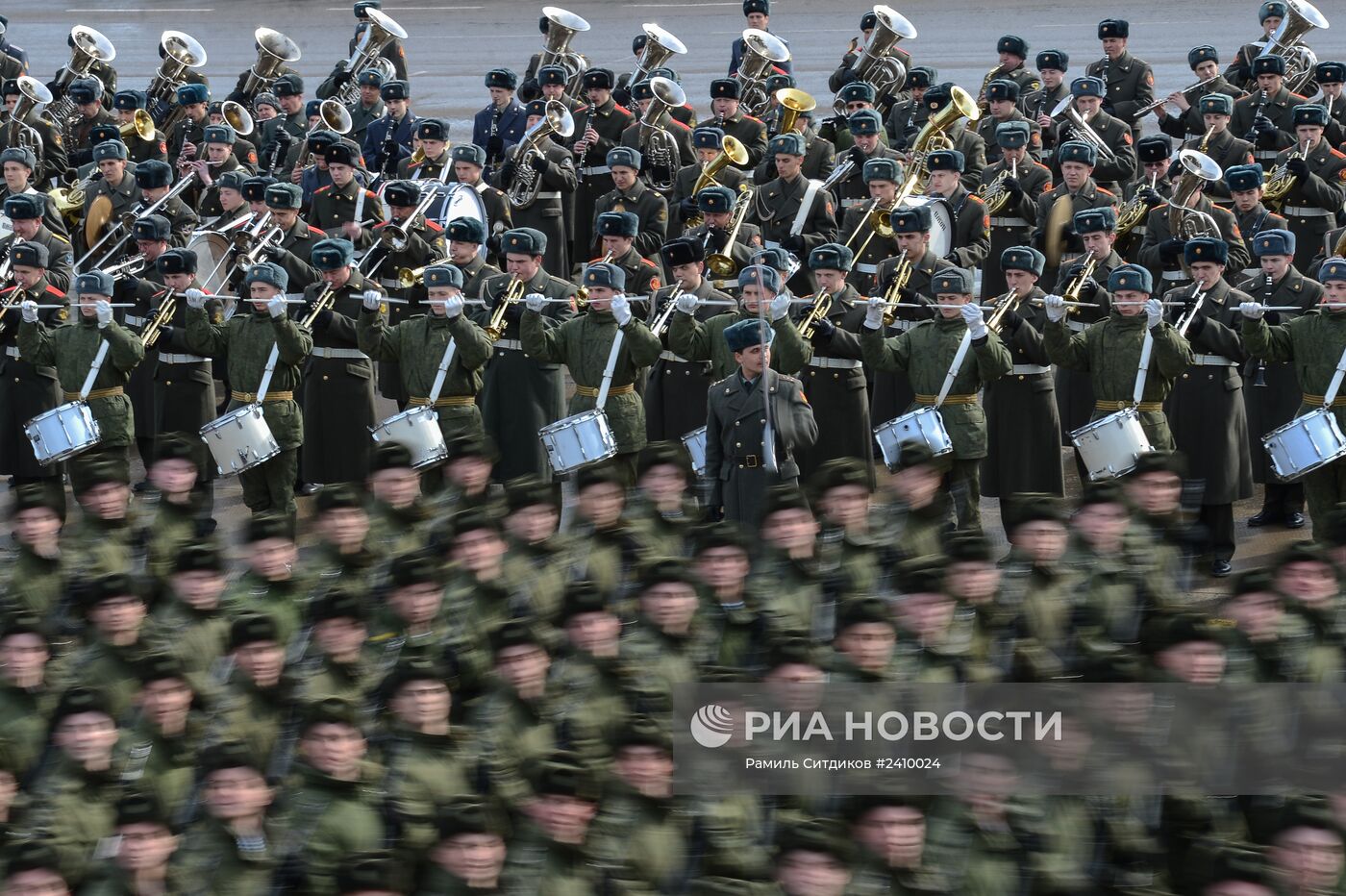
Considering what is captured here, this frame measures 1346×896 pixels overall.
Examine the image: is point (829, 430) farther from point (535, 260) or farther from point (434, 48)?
point (434, 48)

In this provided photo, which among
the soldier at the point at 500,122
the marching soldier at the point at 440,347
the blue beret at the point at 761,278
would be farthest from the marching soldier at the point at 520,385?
the soldier at the point at 500,122

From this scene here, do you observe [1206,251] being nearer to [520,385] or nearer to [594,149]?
[520,385]

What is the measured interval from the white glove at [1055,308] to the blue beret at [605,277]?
8.08 feet

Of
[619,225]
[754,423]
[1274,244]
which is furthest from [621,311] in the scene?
[1274,244]

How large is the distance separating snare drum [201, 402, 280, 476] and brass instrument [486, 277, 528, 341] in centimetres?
145

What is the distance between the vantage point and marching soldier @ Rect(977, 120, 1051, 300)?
17.5 m

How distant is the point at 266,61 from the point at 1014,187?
Answer: 780 centimetres

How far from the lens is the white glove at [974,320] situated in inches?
523

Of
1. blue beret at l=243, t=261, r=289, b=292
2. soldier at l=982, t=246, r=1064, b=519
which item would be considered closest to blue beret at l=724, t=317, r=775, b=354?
soldier at l=982, t=246, r=1064, b=519

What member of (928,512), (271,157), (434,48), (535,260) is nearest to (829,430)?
(535,260)

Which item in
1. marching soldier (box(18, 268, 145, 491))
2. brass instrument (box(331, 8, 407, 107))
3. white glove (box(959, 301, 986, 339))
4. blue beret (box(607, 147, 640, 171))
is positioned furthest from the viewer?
brass instrument (box(331, 8, 407, 107))

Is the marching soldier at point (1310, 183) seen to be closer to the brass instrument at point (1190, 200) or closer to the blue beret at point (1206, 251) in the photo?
the brass instrument at point (1190, 200)

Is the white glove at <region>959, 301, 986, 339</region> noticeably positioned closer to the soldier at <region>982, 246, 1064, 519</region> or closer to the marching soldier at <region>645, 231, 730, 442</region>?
the soldier at <region>982, 246, 1064, 519</region>

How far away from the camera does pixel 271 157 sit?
20.4 meters
